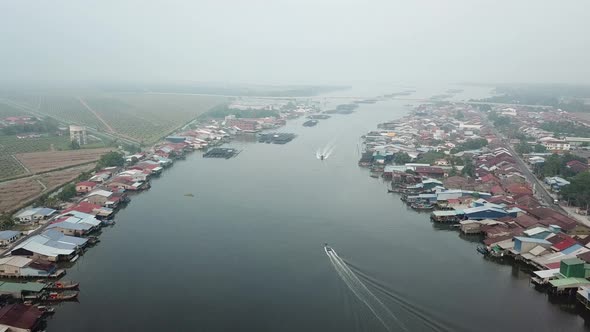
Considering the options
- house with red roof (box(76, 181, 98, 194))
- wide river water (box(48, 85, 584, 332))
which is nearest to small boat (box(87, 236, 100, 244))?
wide river water (box(48, 85, 584, 332))

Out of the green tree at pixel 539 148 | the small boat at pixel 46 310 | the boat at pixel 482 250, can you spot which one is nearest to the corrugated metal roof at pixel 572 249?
the boat at pixel 482 250

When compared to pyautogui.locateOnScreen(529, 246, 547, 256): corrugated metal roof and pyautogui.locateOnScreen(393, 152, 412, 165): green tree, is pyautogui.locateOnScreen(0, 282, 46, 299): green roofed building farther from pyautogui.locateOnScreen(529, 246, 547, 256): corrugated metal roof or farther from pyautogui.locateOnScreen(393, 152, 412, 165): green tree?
pyautogui.locateOnScreen(393, 152, 412, 165): green tree

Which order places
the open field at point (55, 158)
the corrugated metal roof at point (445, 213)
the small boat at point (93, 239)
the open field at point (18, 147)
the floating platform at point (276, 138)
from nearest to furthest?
the small boat at point (93, 239), the corrugated metal roof at point (445, 213), the open field at point (18, 147), the open field at point (55, 158), the floating platform at point (276, 138)

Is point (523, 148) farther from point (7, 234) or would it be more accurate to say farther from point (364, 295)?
point (7, 234)

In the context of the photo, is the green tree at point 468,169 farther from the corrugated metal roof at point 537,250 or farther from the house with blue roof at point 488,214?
the corrugated metal roof at point 537,250

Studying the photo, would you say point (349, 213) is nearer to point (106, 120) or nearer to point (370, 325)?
point (370, 325)

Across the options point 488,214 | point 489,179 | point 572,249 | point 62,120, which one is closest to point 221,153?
point 489,179

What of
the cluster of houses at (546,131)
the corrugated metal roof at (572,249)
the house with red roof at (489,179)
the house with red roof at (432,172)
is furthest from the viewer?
the cluster of houses at (546,131)

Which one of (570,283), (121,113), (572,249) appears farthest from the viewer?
(121,113)
